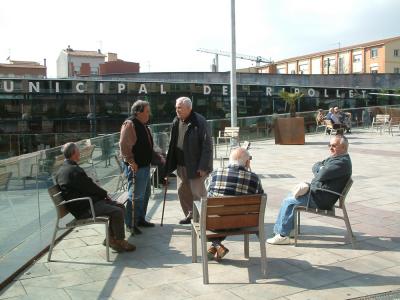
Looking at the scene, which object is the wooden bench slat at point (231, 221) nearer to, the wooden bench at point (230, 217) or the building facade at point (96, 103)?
the wooden bench at point (230, 217)

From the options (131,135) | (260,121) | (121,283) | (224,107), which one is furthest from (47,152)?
(224,107)

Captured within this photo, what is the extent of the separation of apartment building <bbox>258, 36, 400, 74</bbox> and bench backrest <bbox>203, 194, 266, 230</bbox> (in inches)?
2980

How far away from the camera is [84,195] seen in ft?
17.0

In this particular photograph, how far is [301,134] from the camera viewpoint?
18.8 m

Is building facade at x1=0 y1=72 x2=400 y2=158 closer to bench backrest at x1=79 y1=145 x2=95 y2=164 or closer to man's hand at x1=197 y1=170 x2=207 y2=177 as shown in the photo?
bench backrest at x1=79 y1=145 x2=95 y2=164

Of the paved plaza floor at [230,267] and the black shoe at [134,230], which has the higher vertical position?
the black shoe at [134,230]

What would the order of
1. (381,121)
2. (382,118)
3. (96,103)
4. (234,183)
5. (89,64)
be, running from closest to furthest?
(234,183)
(381,121)
(382,118)
(96,103)
(89,64)

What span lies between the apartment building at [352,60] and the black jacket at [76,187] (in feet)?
247

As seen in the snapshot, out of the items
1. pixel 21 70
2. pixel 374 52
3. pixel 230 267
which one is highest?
pixel 374 52

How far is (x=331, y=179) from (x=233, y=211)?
1.53 m

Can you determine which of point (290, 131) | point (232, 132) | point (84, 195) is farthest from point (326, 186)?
point (290, 131)

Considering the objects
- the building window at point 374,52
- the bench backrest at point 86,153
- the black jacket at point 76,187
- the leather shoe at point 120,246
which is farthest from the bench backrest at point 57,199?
the building window at point 374,52

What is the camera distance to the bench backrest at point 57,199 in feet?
16.2

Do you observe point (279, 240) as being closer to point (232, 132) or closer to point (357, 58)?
point (232, 132)
